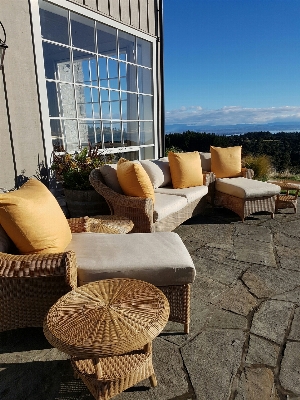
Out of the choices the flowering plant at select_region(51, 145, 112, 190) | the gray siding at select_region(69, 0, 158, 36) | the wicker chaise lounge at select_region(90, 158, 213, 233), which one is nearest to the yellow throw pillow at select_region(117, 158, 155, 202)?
the wicker chaise lounge at select_region(90, 158, 213, 233)

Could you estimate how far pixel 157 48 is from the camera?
5.68m

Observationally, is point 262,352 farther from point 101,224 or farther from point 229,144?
point 229,144

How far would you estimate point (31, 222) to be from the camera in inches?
64.1

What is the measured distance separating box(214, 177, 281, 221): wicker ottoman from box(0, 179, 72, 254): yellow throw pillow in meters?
2.64

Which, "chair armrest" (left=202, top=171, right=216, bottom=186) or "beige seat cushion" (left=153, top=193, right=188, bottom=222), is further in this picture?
"chair armrest" (left=202, top=171, right=216, bottom=186)

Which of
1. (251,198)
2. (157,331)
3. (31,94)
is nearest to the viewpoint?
(157,331)

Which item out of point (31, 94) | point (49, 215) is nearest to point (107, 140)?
point (31, 94)

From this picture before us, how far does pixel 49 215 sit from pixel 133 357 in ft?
3.07

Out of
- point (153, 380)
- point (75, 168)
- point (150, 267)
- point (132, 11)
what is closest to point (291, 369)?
point (153, 380)

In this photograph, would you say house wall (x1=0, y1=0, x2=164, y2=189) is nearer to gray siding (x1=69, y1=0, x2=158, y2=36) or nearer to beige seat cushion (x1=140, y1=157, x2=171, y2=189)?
gray siding (x1=69, y1=0, x2=158, y2=36)

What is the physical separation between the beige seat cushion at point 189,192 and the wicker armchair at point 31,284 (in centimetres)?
228

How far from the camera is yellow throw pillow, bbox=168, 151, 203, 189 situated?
400cm

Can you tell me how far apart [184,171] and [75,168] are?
58.3 inches

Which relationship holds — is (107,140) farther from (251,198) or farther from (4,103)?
(251,198)
